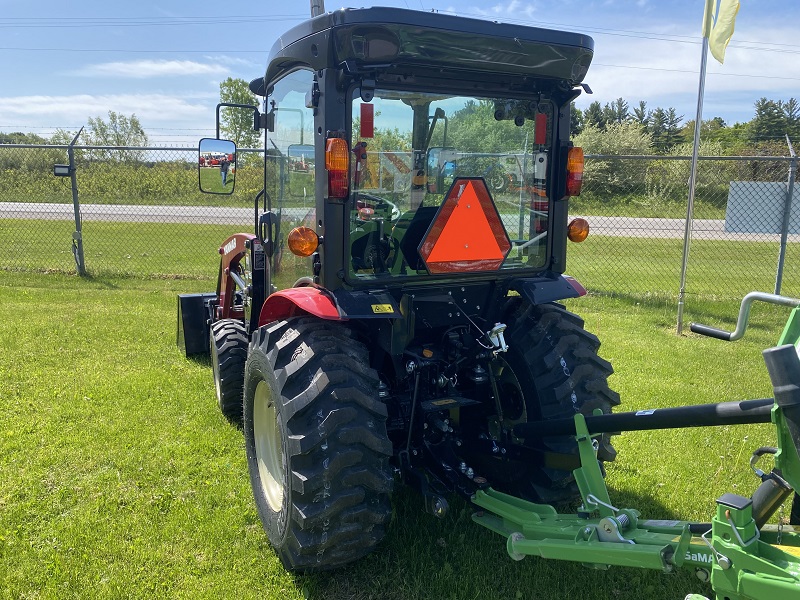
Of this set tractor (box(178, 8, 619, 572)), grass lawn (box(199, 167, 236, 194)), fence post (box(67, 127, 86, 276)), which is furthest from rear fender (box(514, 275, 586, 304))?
fence post (box(67, 127, 86, 276))

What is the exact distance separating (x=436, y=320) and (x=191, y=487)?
1857 mm

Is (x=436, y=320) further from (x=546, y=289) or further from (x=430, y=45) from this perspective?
(x=430, y=45)

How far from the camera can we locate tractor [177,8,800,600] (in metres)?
2.62

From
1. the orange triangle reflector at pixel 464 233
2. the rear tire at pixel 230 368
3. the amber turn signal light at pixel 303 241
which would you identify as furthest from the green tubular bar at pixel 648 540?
the rear tire at pixel 230 368

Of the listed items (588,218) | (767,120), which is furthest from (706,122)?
(588,218)

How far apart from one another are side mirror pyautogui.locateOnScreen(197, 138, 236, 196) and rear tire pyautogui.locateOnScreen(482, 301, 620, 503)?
1.94 metres

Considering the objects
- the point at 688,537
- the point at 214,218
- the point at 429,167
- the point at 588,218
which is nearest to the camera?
the point at 688,537

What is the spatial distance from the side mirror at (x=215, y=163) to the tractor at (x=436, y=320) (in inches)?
0.8

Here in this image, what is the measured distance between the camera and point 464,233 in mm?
3129

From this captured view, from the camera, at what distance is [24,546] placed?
320 cm

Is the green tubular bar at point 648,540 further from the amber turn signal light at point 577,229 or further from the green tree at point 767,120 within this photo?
the green tree at point 767,120

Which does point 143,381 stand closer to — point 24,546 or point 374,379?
point 24,546

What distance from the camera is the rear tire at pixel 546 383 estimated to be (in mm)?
3256

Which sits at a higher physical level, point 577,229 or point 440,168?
point 440,168
